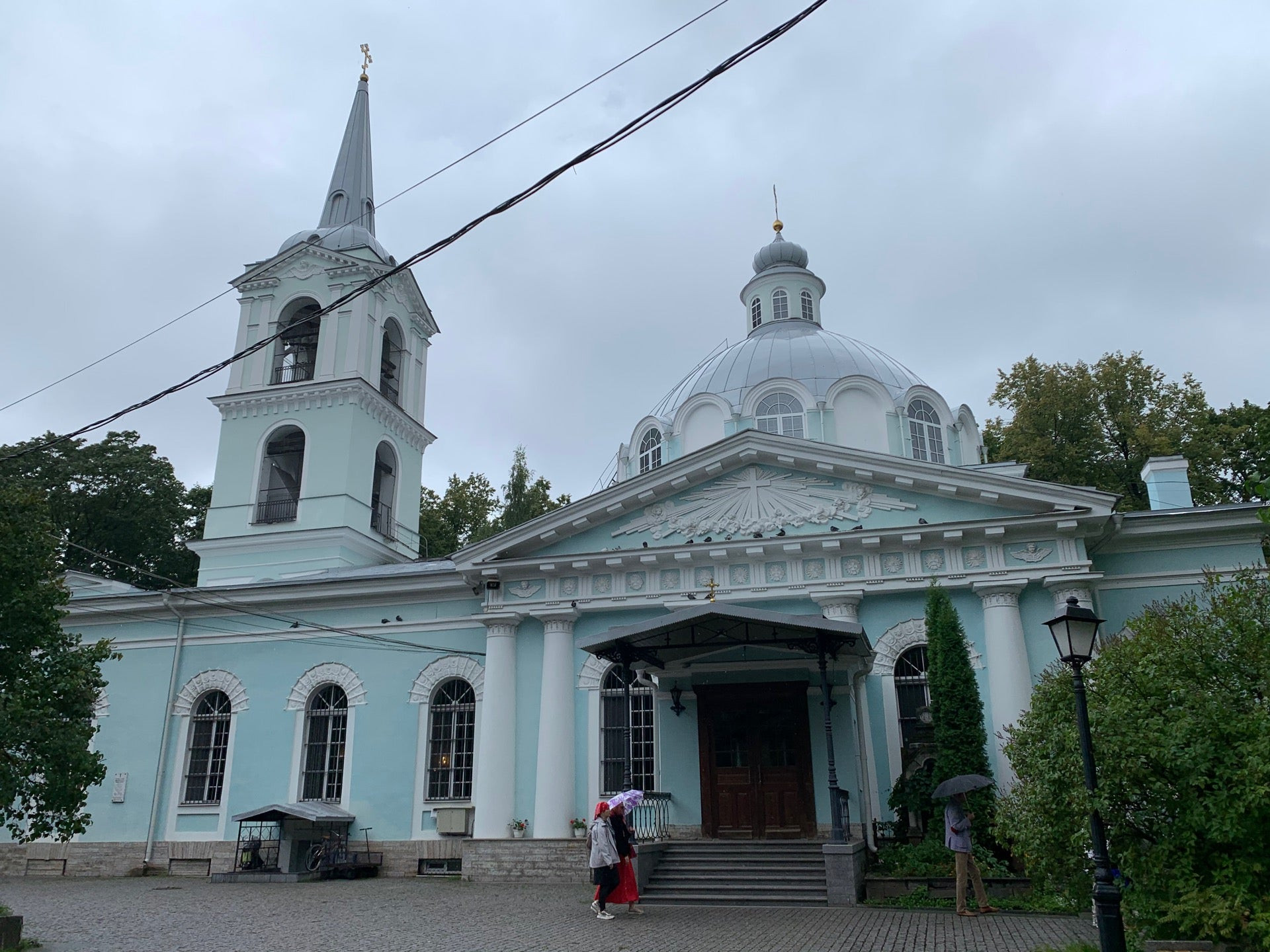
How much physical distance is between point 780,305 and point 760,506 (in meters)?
13.0

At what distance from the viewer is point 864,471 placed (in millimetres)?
18234

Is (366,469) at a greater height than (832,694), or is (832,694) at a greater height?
(366,469)

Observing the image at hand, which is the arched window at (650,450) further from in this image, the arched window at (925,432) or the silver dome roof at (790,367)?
the arched window at (925,432)

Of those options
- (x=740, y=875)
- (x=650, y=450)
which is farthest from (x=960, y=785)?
(x=650, y=450)

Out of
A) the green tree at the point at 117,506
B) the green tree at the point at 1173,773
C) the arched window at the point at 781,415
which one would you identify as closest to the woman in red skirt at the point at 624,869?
the green tree at the point at 1173,773

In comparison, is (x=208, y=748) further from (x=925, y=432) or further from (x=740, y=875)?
(x=925, y=432)

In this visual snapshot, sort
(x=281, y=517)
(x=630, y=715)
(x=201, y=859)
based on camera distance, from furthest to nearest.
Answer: (x=281, y=517) < (x=201, y=859) < (x=630, y=715)

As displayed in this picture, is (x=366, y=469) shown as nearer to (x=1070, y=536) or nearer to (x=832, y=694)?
(x=832, y=694)

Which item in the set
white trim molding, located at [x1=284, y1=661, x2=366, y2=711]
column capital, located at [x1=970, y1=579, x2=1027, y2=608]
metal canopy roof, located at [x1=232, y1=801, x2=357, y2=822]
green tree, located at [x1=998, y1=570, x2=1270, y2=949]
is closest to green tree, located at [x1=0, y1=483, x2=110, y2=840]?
metal canopy roof, located at [x1=232, y1=801, x2=357, y2=822]

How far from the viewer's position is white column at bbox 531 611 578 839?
1817cm

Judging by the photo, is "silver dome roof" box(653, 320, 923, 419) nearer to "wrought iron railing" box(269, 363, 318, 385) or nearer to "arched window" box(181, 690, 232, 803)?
"wrought iron railing" box(269, 363, 318, 385)

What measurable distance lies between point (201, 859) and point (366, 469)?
33.1 feet

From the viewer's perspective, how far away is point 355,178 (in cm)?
3036

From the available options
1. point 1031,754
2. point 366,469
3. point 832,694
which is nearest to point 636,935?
point 1031,754
